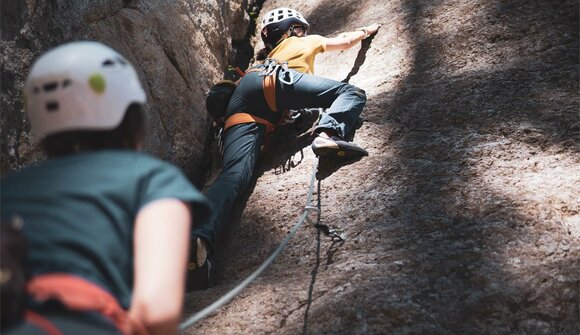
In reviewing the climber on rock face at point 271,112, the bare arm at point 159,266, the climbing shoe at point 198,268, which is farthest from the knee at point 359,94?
the bare arm at point 159,266

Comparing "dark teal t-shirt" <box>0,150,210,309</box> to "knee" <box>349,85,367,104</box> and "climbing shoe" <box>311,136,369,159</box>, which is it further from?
"knee" <box>349,85,367,104</box>

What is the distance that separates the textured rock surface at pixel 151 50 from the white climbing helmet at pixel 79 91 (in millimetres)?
2175

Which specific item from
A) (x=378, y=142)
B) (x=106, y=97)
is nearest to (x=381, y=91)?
(x=378, y=142)

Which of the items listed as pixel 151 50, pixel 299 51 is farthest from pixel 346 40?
pixel 151 50

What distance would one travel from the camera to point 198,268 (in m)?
4.14

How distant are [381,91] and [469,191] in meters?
1.96

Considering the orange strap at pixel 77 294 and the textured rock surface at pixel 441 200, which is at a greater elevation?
the orange strap at pixel 77 294

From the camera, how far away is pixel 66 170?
1.60 meters

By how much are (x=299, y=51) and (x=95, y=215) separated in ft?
15.0

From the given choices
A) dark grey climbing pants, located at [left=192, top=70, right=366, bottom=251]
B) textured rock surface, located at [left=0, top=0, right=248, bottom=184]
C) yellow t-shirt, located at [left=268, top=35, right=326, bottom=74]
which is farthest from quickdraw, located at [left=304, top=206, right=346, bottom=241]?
yellow t-shirt, located at [left=268, top=35, right=326, bottom=74]

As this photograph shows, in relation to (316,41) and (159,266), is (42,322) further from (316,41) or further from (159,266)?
(316,41)

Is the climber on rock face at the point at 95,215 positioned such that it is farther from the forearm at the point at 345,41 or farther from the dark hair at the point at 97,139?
the forearm at the point at 345,41

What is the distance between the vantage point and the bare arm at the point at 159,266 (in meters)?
1.51

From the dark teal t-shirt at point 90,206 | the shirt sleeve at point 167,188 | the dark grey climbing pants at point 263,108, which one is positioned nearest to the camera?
the dark teal t-shirt at point 90,206
